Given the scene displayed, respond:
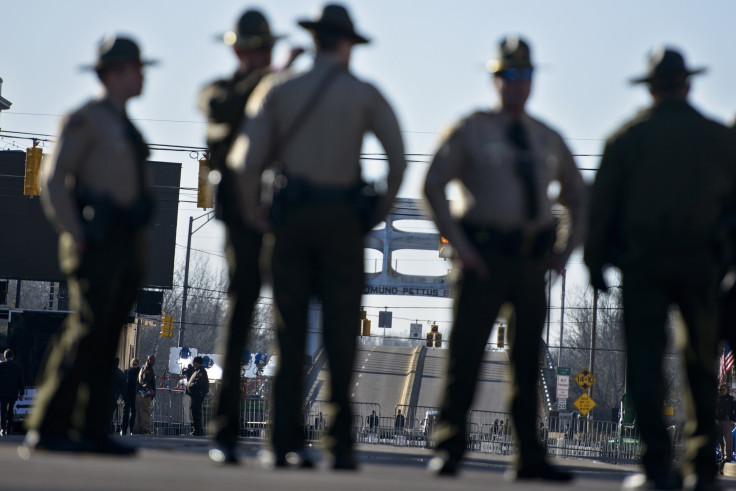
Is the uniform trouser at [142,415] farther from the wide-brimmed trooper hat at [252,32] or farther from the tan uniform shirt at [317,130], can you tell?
the tan uniform shirt at [317,130]

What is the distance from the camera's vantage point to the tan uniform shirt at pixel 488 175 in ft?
21.1

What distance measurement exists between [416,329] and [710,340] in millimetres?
102138

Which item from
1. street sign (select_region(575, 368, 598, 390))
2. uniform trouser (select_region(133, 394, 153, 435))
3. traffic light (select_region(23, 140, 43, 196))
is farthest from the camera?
street sign (select_region(575, 368, 598, 390))

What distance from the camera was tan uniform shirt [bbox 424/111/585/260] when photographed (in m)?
6.43

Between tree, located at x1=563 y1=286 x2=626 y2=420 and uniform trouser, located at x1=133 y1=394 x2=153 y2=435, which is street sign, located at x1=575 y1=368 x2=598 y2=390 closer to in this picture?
uniform trouser, located at x1=133 y1=394 x2=153 y2=435

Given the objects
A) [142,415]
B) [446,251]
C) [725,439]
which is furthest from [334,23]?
[142,415]

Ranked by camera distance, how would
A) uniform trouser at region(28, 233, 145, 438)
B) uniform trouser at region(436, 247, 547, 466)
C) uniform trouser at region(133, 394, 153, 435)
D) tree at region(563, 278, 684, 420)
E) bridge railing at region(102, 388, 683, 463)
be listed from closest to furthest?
uniform trouser at region(436, 247, 547, 466) < uniform trouser at region(28, 233, 145, 438) < uniform trouser at region(133, 394, 153, 435) < bridge railing at region(102, 388, 683, 463) < tree at region(563, 278, 684, 420)

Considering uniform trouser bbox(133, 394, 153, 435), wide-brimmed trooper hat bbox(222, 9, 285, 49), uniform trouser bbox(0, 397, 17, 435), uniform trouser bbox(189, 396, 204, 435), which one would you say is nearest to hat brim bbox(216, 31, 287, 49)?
wide-brimmed trooper hat bbox(222, 9, 285, 49)

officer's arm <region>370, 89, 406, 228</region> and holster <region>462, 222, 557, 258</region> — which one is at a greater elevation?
officer's arm <region>370, 89, 406, 228</region>

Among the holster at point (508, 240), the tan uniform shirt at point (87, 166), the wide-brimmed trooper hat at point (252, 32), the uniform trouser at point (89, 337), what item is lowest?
the uniform trouser at point (89, 337)

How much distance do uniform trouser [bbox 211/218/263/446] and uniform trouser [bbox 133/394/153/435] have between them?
23.4 meters

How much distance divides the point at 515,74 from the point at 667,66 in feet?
2.25

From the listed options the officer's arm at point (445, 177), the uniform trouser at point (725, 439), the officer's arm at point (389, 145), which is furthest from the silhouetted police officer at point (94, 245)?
the uniform trouser at point (725, 439)

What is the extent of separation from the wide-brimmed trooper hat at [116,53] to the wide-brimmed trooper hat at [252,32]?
1.62 ft
